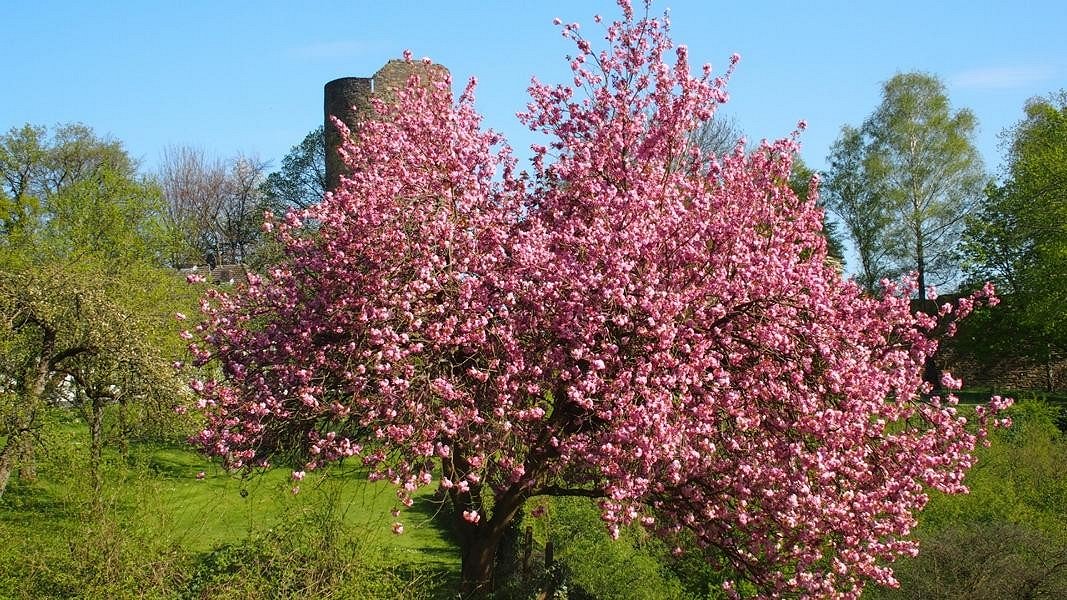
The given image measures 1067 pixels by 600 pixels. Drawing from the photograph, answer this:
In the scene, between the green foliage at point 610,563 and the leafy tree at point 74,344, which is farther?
the leafy tree at point 74,344

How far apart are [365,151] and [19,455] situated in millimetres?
10341

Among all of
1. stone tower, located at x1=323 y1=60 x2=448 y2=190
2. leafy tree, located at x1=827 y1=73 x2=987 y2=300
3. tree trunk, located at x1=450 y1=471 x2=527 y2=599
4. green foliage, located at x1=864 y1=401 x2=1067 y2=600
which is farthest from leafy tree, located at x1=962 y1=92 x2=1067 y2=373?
tree trunk, located at x1=450 y1=471 x2=527 y2=599

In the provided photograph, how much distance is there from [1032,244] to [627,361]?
101 ft

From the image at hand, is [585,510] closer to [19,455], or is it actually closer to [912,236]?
[19,455]

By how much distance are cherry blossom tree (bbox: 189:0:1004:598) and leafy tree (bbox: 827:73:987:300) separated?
3454cm

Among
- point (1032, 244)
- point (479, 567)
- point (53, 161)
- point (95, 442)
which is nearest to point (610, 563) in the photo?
point (479, 567)

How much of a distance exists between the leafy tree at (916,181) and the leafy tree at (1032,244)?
315 cm

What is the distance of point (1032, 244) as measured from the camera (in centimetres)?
3300

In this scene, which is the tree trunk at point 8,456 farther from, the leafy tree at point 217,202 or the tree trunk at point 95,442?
the leafy tree at point 217,202

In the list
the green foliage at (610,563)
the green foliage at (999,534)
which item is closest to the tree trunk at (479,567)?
the green foliage at (610,563)

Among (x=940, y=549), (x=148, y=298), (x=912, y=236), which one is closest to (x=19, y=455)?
(x=148, y=298)

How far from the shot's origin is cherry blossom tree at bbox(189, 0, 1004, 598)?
7934 millimetres

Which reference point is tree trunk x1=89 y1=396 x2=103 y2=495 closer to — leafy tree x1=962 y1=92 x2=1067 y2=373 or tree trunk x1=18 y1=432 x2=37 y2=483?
tree trunk x1=18 y1=432 x2=37 y2=483

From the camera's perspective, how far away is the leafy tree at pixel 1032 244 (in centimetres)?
2936
